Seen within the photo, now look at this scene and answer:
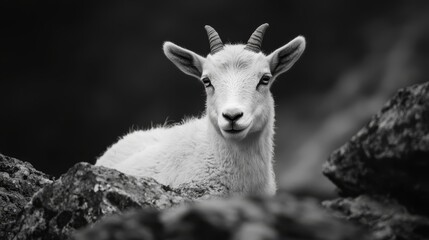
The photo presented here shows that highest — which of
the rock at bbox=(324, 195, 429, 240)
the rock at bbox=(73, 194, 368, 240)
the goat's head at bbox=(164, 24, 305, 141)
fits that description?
the goat's head at bbox=(164, 24, 305, 141)

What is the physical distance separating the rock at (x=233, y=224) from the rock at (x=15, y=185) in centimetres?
353

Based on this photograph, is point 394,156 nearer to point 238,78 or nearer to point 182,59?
point 238,78

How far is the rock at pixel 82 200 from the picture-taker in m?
4.95

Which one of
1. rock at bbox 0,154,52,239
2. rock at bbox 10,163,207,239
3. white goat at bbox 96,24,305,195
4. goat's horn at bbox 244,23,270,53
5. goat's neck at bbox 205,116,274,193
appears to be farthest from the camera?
goat's horn at bbox 244,23,270,53

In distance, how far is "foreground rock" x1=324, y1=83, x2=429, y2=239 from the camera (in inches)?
160

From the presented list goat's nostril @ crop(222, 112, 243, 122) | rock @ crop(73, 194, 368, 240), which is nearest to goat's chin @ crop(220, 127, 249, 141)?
goat's nostril @ crop(222, 112, 243, 122)

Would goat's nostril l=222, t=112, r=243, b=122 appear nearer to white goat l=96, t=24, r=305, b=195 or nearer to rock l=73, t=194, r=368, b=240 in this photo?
white goat l=96, t=24, r=305, b=195

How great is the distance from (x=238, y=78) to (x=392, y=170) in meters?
5.37

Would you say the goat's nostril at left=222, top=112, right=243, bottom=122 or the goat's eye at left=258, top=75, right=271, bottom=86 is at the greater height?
the goat's eye at left=258, top=75, right=271, bottom=86

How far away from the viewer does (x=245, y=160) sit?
941 centimetres

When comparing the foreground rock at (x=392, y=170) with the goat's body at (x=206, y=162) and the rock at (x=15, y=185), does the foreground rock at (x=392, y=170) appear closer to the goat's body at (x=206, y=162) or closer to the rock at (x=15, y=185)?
the rock at (x=15, y=185)

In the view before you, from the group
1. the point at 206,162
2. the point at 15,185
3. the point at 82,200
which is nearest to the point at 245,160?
the point at 206,162

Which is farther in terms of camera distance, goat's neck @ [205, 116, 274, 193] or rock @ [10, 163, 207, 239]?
goat's neck @ [205, 116, 274, 193]

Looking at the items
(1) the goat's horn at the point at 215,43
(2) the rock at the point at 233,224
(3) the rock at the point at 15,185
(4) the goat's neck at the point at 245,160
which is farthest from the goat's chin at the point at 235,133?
(2) the rock at the point at 233,224
